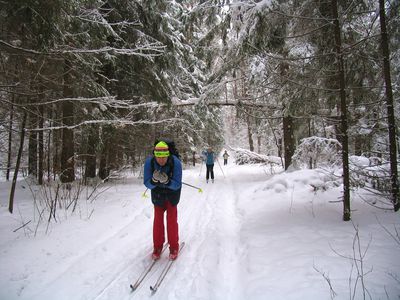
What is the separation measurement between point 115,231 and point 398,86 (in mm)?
7127

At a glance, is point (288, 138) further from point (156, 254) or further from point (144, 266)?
point (144, 266)

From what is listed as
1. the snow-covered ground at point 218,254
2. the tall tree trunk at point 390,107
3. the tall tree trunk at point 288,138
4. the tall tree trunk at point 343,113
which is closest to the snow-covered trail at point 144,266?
the snow-covered ground at point 218,254

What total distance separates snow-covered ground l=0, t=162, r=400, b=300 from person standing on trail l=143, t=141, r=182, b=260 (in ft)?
1.15

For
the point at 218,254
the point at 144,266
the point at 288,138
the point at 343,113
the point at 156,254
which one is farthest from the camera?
the point at 288,138

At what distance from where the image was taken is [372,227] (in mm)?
4770

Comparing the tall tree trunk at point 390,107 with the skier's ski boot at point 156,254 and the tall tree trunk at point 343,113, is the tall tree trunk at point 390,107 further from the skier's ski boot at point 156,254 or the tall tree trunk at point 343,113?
the skier's ski boot at point 156,254

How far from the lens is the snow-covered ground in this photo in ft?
10.8

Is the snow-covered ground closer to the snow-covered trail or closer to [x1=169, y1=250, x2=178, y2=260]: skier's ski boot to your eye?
the snow-covered trail

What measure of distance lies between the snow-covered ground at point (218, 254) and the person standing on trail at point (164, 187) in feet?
1.15

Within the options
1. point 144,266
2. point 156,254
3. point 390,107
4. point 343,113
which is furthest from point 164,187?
point 390,107

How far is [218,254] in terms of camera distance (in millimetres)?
4508

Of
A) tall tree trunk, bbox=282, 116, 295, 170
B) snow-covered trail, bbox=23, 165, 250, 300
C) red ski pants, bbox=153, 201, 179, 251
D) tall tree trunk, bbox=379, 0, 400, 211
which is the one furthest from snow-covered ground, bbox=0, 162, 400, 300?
tall tree trunk, bbox=282, 116, 295, 170

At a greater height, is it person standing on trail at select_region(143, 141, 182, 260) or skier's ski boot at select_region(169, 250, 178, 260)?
person standing on trail at select_region(143, 141, 182, 260)

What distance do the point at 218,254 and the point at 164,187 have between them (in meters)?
1.49
